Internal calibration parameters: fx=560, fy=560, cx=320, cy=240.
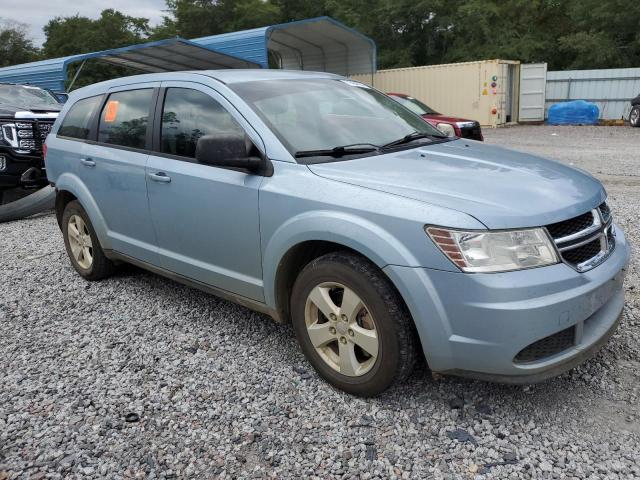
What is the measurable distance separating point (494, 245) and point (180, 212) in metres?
2.05

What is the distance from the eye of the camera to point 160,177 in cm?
369

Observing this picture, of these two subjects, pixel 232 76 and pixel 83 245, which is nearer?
pixel 232 76

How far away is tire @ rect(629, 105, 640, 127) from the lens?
1895cm

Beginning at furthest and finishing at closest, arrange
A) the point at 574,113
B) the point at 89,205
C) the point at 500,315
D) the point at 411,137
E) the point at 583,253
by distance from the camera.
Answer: the point at 574,113 < the point at 89,205 < the point at 411,137 < the point at 583,253 < the point at 500,315

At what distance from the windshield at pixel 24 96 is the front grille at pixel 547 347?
352 inches

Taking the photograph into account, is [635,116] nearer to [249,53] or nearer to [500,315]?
[249,53]

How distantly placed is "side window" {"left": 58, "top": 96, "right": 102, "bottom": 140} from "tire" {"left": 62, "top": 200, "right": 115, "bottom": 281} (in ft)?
1.94

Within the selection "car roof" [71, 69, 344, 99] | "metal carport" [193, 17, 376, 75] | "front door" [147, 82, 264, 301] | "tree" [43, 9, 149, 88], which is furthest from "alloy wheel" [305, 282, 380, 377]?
"tree" [43, 9, 149, 88]

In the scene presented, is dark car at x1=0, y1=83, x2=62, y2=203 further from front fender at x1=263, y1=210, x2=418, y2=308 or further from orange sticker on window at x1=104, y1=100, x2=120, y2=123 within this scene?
front fender at x1=263, y1=210, x2=418, y2=308

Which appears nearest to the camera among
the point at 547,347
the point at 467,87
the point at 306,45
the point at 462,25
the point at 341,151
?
the point at 547,347

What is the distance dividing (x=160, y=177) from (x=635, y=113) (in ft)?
64.8

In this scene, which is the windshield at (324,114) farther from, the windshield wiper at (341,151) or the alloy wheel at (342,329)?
the alloy wheel at (342,329)

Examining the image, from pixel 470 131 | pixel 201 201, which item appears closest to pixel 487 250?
pixel 201 201

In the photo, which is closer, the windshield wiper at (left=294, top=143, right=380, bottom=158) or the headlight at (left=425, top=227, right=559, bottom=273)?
the headlight at (left=425, top=227, right=559, bottom=273)
